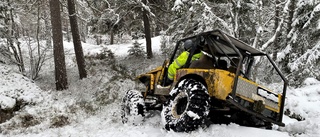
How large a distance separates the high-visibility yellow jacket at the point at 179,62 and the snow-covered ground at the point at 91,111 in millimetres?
1281

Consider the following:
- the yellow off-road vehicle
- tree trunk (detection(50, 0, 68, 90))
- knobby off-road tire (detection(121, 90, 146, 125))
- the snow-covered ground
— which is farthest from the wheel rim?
tree trunk (detection(50, 0, 68, 90))

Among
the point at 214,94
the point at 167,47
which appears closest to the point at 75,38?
the point at 167,47

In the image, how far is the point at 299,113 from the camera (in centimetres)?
835

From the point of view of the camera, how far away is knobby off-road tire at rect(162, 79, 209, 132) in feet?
16.3

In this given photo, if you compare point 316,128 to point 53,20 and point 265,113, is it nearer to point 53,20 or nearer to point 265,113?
point 265,113

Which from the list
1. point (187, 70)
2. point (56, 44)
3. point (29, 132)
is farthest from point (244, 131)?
point (56, 44)

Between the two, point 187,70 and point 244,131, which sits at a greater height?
point 187,70

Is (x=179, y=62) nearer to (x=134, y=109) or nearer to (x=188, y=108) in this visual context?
(x=188, y=108)

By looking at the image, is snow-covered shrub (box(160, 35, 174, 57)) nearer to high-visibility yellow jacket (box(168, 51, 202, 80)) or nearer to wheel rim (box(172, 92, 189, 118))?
high-visibility yellow jacket (box(168, 51, 202, 80))

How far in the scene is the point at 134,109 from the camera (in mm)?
6797

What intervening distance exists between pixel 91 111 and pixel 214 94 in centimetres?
584

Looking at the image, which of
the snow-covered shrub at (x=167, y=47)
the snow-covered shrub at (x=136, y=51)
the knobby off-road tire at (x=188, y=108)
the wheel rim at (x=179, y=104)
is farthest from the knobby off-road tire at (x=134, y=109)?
the snow-covered shrub at (x=136, y=51)

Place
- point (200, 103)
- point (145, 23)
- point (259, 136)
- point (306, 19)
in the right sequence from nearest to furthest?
point (259, 136), point (200, 103), point (306, 19), point (145, 23)

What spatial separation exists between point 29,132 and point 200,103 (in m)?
4.98
